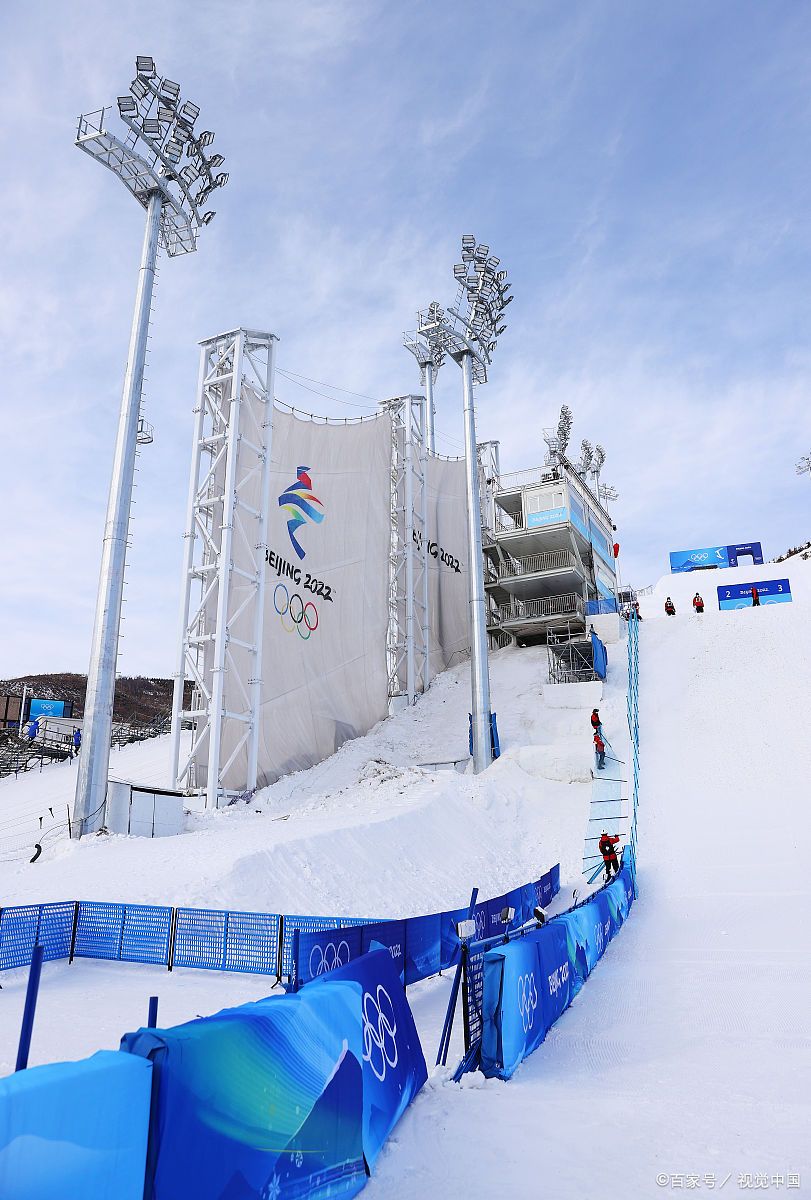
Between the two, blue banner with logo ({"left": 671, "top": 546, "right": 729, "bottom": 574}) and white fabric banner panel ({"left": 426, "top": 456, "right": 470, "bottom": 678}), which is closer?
white fabric banner panel ({"left": 426, "top": 456, "right": 470, "bottom": 678})

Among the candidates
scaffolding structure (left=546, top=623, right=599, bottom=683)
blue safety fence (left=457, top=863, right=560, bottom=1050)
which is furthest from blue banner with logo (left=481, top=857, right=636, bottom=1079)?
scaffolding structure (left=546, top=623, right=599, bottom=683)

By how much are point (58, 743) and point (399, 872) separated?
33.9 meters

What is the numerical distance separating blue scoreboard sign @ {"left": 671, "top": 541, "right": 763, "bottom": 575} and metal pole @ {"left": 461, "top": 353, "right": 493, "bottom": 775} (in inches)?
1598

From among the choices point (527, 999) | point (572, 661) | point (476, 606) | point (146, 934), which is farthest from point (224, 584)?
point (527, 999)

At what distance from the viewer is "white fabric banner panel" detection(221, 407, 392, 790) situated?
28484 mm

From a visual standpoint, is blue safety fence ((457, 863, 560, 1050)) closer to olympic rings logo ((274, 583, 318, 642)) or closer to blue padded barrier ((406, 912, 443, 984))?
blue padded barrier ((406, 912, 443, 984))

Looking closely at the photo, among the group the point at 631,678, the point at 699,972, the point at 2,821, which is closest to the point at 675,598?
the point at 631,678

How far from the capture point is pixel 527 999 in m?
7.01

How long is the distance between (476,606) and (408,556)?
951 centimetres

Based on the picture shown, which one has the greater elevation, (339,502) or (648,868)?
(339,502)

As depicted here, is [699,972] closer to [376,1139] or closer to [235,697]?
[376,1139]

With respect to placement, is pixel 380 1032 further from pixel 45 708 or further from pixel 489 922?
pixel 45 708

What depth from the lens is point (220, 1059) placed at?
3.44 meters

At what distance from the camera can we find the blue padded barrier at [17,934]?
10375mm
